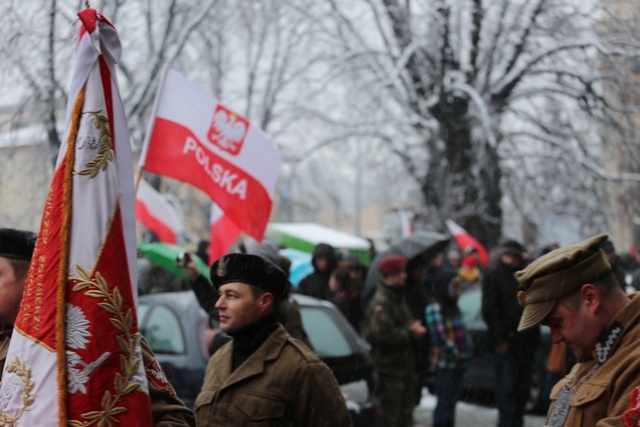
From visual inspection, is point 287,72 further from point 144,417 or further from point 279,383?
point 144,417

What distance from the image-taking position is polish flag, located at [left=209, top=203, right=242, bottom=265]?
7195mm

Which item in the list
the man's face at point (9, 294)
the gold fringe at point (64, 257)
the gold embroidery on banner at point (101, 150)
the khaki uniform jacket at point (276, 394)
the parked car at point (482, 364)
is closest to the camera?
the gold fringe at point (64, 257)

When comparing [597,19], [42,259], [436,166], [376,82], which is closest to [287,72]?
[376,82]

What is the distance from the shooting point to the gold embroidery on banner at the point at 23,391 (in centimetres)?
Result: 244

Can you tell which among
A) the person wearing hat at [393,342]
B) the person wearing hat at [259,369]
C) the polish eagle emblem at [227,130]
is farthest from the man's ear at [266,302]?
the person wearing hat at [393,342]

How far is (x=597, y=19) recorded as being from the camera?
14367mm

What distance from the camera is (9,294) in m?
2.99

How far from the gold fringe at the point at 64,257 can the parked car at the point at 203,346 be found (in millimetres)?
4422

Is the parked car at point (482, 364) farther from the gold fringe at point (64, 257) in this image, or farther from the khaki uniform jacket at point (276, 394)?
the gold fringe at point (64, 257)

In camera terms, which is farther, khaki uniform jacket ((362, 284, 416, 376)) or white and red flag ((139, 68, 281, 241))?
khaki uniform jacket ((362, 284, 416, 376))

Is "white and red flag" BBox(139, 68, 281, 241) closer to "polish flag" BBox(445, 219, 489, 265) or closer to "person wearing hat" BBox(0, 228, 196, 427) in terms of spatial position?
"person wearing hat" BBox(0, 228, 196, 427)

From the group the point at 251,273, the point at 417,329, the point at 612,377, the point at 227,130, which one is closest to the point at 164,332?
the point at 227,130

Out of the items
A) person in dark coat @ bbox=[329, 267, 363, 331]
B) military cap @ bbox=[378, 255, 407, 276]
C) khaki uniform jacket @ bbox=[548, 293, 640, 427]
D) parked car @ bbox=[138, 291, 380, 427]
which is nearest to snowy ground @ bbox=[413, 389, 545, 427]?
person in dark coat @ bbox=[329, 267, 363, 331]

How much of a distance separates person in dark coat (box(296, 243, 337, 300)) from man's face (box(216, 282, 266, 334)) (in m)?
5.28
